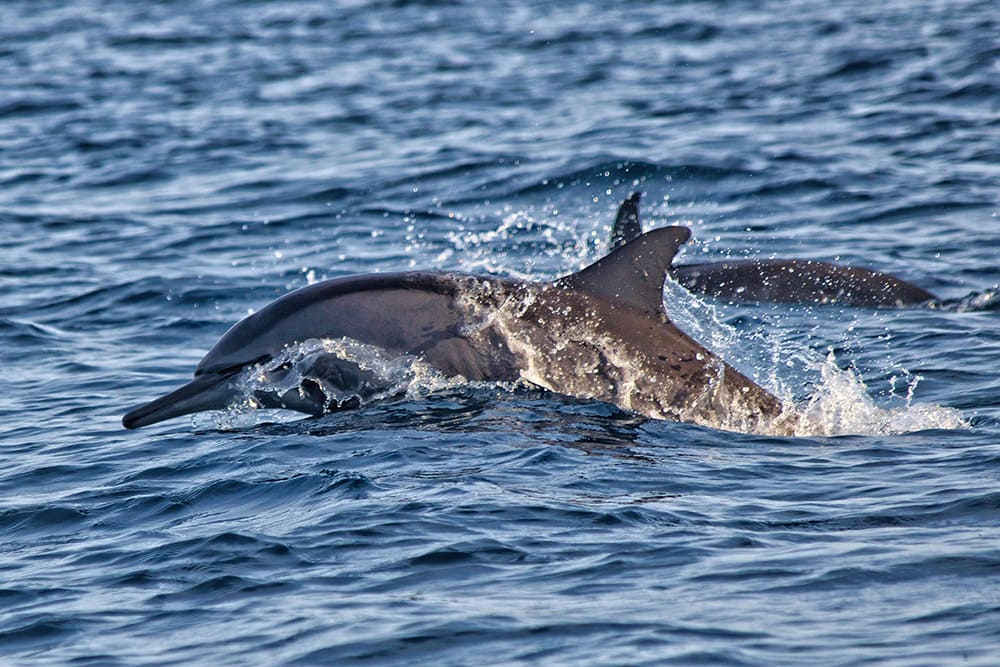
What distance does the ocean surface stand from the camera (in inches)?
289

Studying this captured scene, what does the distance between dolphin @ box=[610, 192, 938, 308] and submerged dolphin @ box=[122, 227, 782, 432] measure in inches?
164

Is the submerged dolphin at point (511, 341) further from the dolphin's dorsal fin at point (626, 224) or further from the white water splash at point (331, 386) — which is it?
the dolphin's dorsal fin at point (626, 224)

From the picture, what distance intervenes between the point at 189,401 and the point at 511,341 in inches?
88.7

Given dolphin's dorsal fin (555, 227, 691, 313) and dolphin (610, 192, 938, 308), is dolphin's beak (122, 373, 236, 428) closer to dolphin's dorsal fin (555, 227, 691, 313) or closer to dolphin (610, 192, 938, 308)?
dolphin's dorsal fin (555, 227, 691, 313)

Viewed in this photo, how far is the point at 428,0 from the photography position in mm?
37594

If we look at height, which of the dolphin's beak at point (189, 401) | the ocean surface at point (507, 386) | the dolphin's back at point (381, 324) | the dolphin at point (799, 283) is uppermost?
the dolphin's back at point (381, 324)

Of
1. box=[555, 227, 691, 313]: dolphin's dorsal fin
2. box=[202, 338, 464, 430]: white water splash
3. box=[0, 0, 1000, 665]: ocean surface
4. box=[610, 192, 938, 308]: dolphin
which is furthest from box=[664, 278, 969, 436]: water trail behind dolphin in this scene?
box=[202, 338, 464, 430]: white water splash

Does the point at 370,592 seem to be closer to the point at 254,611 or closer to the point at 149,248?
the point at 254,611

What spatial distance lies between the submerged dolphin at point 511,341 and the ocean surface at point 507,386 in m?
0.21

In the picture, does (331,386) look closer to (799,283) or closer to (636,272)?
(636,272)

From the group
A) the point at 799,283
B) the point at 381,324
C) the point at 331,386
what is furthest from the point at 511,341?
the point at 799,283

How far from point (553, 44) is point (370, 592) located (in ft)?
77.9

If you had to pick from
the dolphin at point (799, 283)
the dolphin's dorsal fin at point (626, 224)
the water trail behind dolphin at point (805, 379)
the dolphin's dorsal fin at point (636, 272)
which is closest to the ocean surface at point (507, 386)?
the water trail behind dolphin at point (805, 379)

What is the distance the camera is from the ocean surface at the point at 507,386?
24.1 feet
